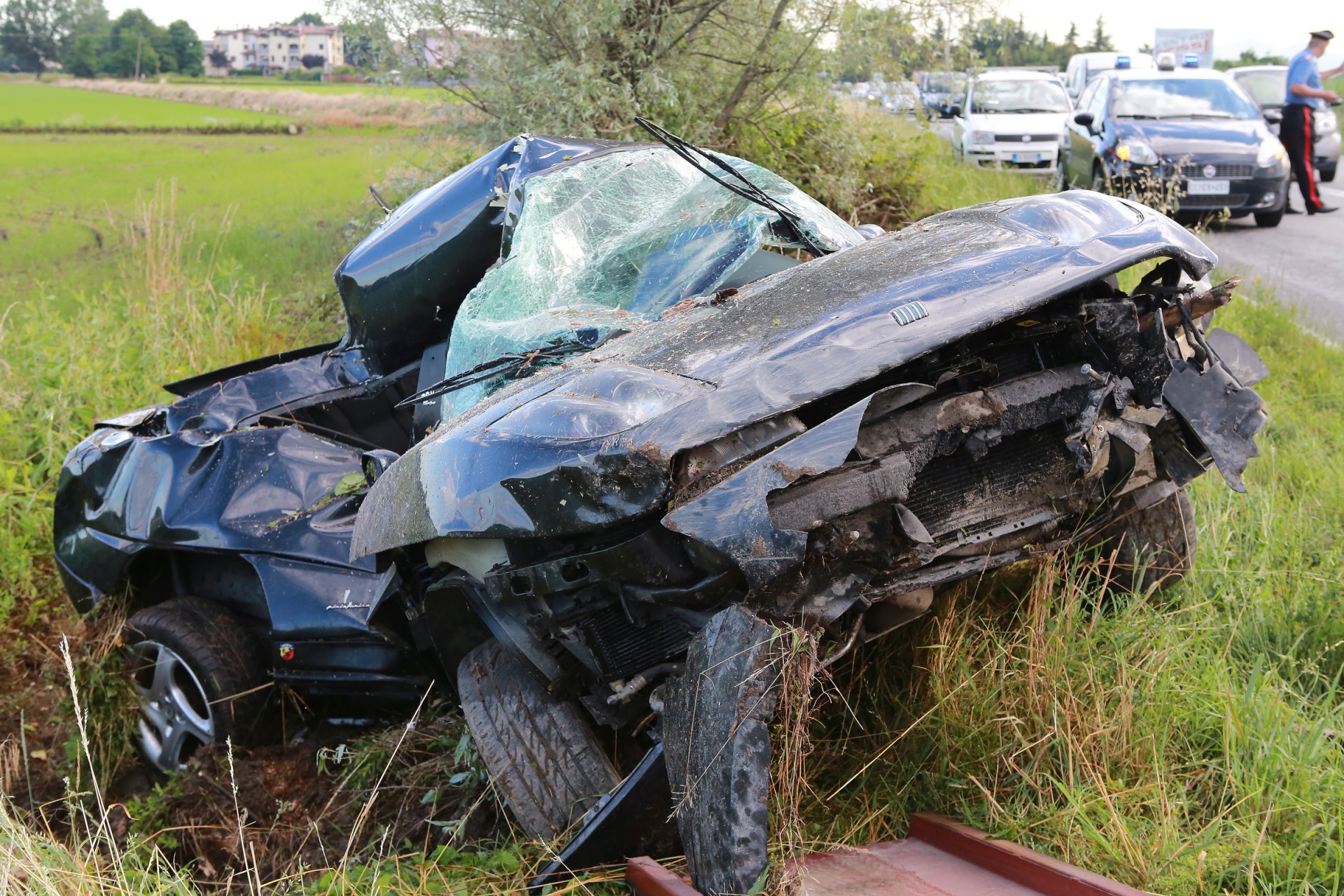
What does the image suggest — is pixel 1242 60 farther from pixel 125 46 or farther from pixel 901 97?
pixel 125 46

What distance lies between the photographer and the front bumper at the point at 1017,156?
12711 mm

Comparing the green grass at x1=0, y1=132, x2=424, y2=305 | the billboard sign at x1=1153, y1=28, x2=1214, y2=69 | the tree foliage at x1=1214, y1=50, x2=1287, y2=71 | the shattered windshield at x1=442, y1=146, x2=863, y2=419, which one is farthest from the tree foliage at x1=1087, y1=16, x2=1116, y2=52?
the shattered windshield at x1=442, y1=146, x2=863, y2=419

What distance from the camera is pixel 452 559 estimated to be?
251 cm

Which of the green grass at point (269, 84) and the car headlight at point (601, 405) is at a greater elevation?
the green grass at point (269, 84)

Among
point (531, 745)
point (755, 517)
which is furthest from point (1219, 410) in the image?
point (531, 745)

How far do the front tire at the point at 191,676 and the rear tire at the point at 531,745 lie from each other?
3.44 feet

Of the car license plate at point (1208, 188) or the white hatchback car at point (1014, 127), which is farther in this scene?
the white hatchback car at point (1014, 127)

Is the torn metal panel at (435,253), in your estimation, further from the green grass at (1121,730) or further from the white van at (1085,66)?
the white van at (1085,66)

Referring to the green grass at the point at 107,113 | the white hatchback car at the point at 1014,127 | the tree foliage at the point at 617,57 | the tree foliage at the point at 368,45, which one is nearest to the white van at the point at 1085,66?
the white hatchback car at the point at 1014,127

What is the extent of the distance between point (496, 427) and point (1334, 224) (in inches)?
398

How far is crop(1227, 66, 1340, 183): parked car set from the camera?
12.2m

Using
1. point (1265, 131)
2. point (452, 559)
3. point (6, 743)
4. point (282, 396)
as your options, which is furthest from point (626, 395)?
point (1265, 131)

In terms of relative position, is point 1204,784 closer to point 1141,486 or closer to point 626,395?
point 1141,486

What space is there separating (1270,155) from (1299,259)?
58.0 inches
